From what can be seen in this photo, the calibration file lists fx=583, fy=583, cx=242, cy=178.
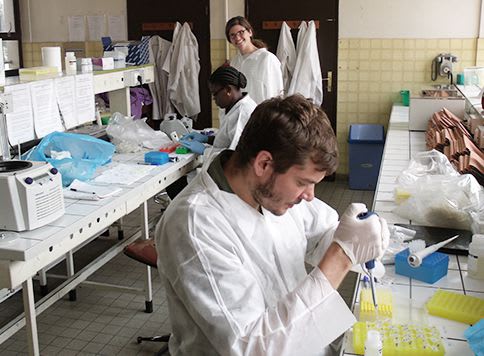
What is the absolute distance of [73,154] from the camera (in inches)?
120

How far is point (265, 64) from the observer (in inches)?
177

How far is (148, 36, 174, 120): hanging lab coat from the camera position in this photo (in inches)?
235

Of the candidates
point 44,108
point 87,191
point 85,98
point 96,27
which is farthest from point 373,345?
point 96,27

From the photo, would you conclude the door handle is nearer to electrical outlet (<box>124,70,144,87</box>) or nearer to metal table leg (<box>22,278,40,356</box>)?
electrical outlet (<box>124,70,144,87</box>)

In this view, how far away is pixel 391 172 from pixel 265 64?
1.73 meters

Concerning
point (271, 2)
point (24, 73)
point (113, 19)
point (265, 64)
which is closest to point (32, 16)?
point (113, 19)

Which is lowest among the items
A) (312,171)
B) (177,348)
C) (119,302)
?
(119,302)

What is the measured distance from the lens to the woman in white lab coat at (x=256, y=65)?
4438 mm

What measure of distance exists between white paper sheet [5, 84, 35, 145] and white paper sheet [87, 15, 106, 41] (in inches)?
138

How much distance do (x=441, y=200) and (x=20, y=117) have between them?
199 centimetres

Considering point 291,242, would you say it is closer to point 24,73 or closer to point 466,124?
point 24,73

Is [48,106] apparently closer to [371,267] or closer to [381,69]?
[371,267]

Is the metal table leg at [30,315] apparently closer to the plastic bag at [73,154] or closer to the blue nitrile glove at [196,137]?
the plastic bag at [73,154]

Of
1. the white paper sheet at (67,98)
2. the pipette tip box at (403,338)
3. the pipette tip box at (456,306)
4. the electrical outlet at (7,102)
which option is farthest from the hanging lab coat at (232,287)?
the white paper sheet at (67,98)
